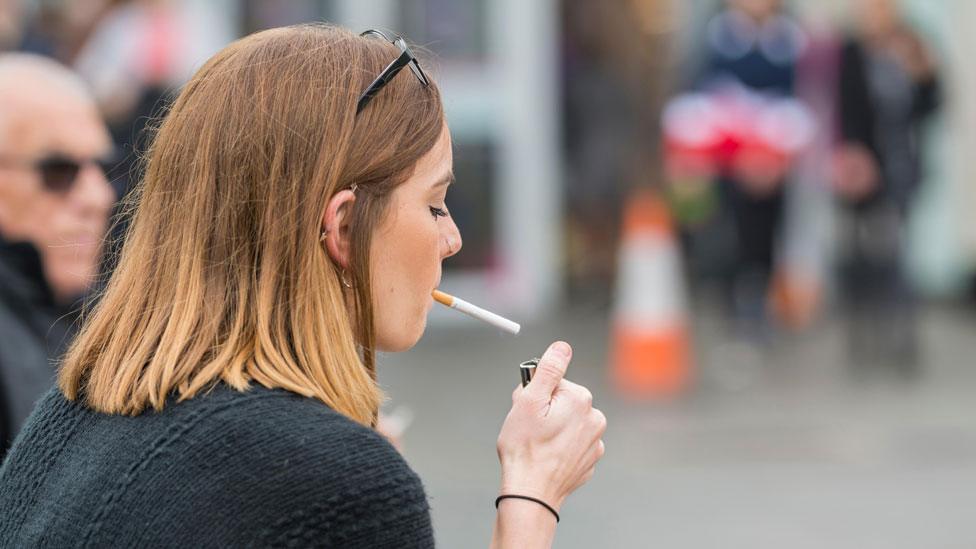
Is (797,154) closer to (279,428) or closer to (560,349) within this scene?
(560,349)

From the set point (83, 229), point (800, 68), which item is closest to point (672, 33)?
point (800, 68)

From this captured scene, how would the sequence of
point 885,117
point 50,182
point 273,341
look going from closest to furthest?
point 273,341 < point 50,182 < point 885,117

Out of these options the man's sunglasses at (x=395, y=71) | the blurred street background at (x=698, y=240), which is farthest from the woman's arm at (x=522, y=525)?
the blurred street background at (x=698, y=240)

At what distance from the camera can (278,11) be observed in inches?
366

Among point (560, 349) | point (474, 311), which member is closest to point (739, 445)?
point (474, 311)

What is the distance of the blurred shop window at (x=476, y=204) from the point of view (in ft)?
31.5

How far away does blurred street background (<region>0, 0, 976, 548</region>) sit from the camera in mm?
6047

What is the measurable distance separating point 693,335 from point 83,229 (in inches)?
239

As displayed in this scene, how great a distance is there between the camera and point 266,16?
9273 millimetres

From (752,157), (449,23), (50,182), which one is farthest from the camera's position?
(449,23)

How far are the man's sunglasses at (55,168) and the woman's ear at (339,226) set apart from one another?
202 centimetres

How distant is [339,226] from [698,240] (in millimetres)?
8426

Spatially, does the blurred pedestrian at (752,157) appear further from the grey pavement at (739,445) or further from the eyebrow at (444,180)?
the eyebrow at (444,180)

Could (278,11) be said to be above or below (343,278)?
below
